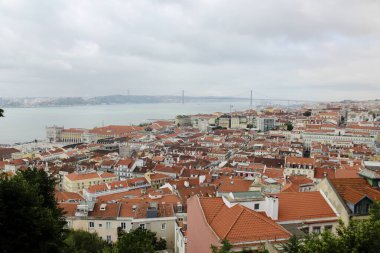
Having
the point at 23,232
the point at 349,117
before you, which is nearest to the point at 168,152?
the point at 23,232

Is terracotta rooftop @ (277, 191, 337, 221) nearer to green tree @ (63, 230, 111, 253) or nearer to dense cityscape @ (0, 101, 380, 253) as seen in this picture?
dense cityscape @ (0, 101, 380, 253)

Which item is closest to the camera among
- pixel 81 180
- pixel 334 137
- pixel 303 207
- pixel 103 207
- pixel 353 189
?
pixel 303 207

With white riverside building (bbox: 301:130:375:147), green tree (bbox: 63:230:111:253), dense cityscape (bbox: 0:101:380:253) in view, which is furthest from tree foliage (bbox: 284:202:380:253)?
white riverside building (bbox: 301:130:375:147)

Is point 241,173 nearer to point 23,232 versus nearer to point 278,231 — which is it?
point 278,231

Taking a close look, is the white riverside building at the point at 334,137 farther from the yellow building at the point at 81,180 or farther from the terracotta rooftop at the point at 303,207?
the terracotta rooftop at the point at 303,207

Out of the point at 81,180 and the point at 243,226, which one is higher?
the point at 243,226

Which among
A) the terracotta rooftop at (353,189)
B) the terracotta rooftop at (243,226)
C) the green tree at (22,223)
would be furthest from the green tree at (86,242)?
the terracotta rooftop at (353,189)

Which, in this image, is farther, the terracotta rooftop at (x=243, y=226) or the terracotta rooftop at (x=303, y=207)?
the terracotta rooftop at (x=303, y=207)

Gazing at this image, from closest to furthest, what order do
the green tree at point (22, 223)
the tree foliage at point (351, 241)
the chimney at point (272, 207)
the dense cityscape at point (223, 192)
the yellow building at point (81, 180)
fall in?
the tree foliage at point (351, 241), the green tree at point (22, 223), the dense cityscape at point (223, 192), the chimney at point (272, 207), the yellow building at point (81, 180)

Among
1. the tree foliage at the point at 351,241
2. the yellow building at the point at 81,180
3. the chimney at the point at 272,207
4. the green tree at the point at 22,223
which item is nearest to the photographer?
the tree foliage at the point at 351,241

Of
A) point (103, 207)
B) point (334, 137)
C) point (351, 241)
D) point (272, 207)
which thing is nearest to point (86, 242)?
point (103, 207)

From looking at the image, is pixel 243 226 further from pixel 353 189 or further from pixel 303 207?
pixel 353 189
